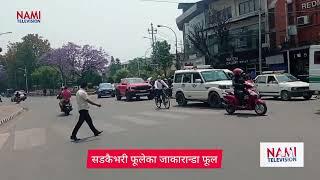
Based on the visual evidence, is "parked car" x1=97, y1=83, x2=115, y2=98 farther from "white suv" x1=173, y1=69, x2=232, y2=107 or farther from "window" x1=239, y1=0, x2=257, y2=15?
"white suv" x1=173, y1=69, x2=232, y2=107

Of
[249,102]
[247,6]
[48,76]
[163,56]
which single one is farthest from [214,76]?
[48,76]

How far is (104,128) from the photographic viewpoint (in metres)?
15.1

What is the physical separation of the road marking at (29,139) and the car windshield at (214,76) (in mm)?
8502

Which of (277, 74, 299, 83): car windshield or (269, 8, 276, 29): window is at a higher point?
(269, 8, 276, 29): window

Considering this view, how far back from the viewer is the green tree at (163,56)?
6600 centimetres

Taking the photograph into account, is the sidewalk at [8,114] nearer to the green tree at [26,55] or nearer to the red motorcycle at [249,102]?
the red motorcycle at [249,102]

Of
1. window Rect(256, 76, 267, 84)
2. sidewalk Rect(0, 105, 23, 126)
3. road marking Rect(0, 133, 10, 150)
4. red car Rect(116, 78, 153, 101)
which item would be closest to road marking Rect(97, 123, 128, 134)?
road marking Rect(0, 133, 10, 150)

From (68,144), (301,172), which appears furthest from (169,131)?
(301,172)

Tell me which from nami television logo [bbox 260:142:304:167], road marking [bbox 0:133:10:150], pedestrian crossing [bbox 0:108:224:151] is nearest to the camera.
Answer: nami television logo [bbox 260:142:304:167]

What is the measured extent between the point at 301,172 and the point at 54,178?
4161mm

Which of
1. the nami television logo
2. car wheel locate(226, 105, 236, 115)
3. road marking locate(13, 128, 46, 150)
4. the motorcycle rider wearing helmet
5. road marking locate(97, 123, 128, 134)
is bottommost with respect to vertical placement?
road marking locate(13, 128, 46, 150)

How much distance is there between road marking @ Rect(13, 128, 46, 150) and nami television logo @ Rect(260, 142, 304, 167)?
6.58 meters

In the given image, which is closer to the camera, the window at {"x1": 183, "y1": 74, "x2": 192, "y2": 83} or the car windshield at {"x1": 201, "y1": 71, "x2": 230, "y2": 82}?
the car windshield at {"x1": 201, "y1": 71, "x2": 230, "y2": 82}

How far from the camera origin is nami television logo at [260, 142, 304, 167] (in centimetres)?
765
